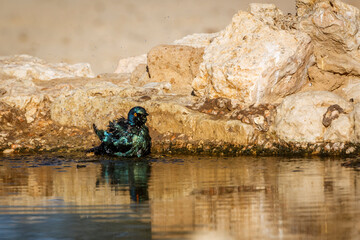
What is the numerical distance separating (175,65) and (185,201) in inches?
341

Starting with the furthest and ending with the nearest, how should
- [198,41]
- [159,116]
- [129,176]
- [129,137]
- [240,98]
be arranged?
[198,41], [159,116], [240,98], [129,137], [129,176]

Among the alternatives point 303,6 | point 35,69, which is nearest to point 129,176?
point 303,6

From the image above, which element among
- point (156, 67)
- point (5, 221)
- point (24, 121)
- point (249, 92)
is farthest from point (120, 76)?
point (5, 221)

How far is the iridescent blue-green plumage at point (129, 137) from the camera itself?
1048 centimetres

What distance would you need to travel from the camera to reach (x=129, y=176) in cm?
788

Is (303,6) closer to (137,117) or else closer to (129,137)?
(137,117)

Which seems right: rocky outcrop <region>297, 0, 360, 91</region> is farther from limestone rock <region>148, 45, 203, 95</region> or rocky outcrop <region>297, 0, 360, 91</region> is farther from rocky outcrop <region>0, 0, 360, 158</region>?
limestone rock <region>148, 45, 203, 95</region>

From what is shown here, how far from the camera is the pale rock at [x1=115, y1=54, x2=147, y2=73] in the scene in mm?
20931

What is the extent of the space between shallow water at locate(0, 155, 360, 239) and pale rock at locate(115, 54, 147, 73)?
11997 millimetres

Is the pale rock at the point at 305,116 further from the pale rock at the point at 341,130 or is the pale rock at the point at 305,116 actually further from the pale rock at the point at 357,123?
the pale rock at the point at 357,123

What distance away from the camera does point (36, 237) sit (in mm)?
4078

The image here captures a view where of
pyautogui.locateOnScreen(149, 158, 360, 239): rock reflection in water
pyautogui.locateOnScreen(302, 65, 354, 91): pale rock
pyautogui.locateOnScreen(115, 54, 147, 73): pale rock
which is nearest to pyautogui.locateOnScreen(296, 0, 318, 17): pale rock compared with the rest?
pyautogui.locateOnScreen(302, 65, 354, 91): pale rock

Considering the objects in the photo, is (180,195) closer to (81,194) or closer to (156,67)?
(81,194)

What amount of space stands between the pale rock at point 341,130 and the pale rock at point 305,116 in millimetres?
38
